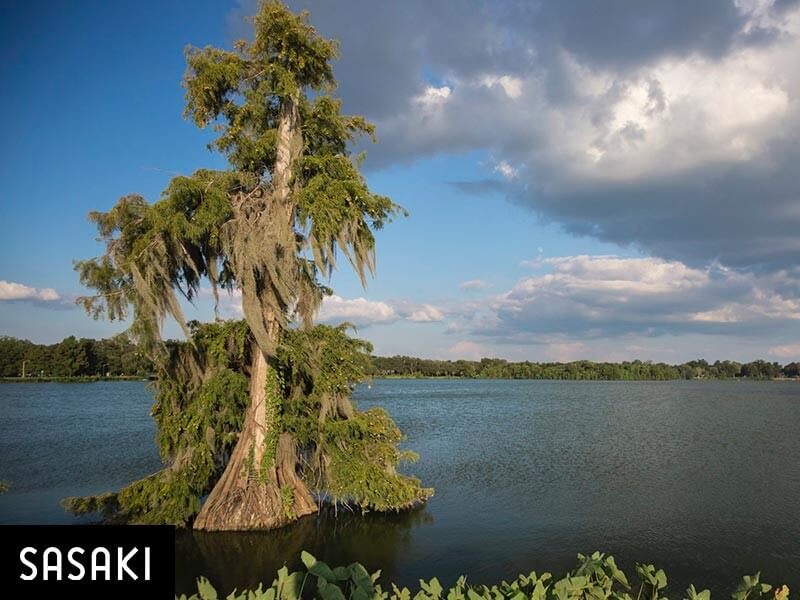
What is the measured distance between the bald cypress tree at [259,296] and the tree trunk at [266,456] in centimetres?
3

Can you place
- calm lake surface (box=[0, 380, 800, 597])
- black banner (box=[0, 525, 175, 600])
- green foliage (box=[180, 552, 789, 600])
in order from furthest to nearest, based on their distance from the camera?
1. calm lake surface (box=[0, 380, 800, 597])
2. black banner (box=[0, 525, 175, 600])
3. green foliage (box=[180, 552, 789, 600])

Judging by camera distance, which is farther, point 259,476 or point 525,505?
point 525,505

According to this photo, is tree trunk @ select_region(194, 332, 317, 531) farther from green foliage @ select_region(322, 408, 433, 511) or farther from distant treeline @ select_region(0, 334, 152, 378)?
distant treeline @ select_region(0, 334, 152, 378)

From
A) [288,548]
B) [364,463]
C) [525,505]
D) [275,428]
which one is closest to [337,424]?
[364,463]

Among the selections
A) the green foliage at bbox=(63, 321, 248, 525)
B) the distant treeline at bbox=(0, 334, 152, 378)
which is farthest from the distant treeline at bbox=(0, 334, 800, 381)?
the green foliage at bbox=(63, 321, 248, 525)

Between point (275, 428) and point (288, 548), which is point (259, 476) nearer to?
point (275, 428)

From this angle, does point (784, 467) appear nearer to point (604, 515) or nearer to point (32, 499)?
point (604, 515)

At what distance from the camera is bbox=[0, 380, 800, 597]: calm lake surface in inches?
451

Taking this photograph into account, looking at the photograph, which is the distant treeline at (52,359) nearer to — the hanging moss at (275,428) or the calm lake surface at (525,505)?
the calm lake surface at (525,505)

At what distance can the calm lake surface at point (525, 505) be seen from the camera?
11.4m

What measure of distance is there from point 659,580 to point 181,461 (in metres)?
10.5

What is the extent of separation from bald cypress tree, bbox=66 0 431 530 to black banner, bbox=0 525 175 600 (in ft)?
22.0

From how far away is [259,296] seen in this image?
13219mm

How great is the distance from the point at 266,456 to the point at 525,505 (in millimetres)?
7481
